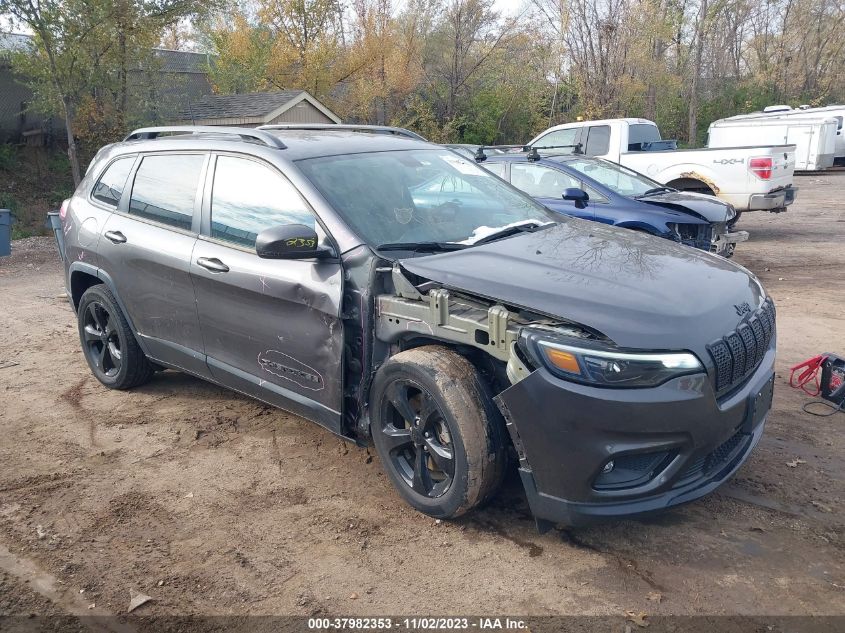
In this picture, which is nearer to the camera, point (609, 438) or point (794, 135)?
point (609, 438)

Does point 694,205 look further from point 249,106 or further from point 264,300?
point 249,106

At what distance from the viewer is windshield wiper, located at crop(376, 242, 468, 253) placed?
12.1ft

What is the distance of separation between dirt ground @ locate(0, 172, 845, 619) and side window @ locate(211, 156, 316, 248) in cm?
132

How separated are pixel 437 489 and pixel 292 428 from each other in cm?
153

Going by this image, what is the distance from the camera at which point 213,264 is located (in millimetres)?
4238

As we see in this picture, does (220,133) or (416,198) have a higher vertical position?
(220,133)

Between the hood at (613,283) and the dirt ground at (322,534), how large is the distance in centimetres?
98

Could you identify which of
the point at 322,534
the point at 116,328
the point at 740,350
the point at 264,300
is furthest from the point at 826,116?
the point at 322,534

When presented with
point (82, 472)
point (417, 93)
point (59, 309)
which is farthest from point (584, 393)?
point (417, 93)

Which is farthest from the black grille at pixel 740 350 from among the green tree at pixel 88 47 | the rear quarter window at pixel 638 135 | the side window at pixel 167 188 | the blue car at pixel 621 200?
the green tree at pixel 88 47

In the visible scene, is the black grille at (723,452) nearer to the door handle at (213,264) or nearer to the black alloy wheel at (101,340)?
the door handle at (213,264)

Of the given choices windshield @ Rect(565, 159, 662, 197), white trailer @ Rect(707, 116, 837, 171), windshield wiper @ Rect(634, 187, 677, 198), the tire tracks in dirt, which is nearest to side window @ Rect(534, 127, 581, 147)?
windshield @ Rect(565, 159, 662, 197)

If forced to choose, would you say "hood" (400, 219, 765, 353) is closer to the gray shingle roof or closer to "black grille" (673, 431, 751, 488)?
"black grille" (673, 431, 751, 488)

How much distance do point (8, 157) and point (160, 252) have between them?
1939cm
